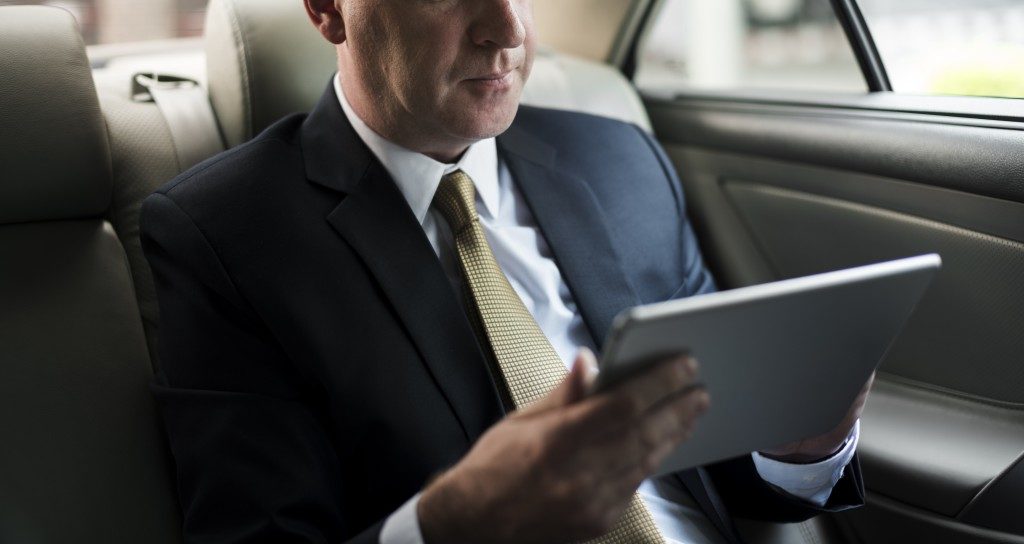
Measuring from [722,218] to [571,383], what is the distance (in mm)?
1144

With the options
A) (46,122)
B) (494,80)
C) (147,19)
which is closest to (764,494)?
(494,80)

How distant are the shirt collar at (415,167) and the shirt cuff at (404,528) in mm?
439

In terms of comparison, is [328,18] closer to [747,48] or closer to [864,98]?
[864,98]

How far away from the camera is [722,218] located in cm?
186

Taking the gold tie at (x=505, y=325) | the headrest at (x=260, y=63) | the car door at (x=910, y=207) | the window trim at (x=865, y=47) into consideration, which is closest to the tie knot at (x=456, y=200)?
the gold tie at (x=505, y=325)

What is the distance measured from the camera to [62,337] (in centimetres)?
124

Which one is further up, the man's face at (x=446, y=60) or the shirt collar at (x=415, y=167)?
the man's face at (x=446, y=60)

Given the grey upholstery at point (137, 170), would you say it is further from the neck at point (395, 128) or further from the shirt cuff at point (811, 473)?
the shirt cuff at point (811, 473)

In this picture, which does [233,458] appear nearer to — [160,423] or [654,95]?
[160,423]

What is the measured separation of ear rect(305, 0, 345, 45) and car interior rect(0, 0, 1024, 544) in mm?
156

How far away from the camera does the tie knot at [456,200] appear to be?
1238 millimetres

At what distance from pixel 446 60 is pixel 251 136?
1.36 feet

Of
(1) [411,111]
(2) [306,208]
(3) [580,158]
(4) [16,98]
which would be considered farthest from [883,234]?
(4) [16,98]

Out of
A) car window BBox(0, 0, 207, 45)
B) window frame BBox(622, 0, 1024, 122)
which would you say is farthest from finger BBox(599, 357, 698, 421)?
car window BBox(0, 0, 207, 45)
